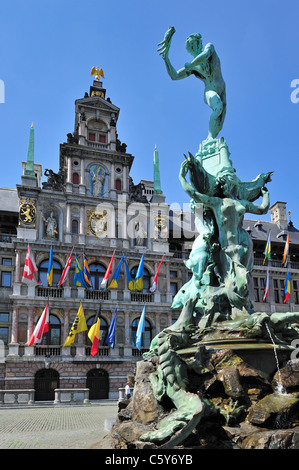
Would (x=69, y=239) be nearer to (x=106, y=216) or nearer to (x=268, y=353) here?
(x=106, y=216)

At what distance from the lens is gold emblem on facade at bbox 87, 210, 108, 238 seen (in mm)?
34031

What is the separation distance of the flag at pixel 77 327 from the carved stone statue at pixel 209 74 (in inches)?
779

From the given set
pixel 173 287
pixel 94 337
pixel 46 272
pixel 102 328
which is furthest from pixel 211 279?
pixel 173 287

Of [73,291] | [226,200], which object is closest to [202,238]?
[226,200]

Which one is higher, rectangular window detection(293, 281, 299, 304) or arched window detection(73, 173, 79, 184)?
arched window detection(73, 173, 79, 184)

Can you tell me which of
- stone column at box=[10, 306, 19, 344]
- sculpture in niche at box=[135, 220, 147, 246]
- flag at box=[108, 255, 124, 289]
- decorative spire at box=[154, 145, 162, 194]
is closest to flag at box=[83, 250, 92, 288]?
flag at box=[108, 255, 124, 289]

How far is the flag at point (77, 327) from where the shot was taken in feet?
93.4

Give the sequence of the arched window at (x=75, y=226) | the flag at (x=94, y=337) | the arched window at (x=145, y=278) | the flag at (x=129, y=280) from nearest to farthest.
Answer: the flag at (x=94, y=337) < the flag at (x=129, y=280) < the arched window at (x=75, y=226) < the arched window at (x=145, y=278)

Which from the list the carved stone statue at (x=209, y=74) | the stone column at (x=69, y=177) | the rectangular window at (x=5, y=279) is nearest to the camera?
the carved stone statue at (x=209, y=74)

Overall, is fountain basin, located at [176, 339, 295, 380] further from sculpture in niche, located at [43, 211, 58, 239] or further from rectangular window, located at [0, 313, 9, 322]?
sculpture in niche, located at [43, 211, 58, 239]

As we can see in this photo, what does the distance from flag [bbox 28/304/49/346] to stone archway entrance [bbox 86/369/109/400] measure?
4.78m

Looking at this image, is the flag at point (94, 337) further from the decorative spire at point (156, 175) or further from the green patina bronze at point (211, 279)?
the green patina bronze at point (211, 279)

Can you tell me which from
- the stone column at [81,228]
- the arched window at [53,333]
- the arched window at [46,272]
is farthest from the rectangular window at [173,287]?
the arched window at [53,333]

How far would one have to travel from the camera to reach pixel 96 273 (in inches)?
1321
